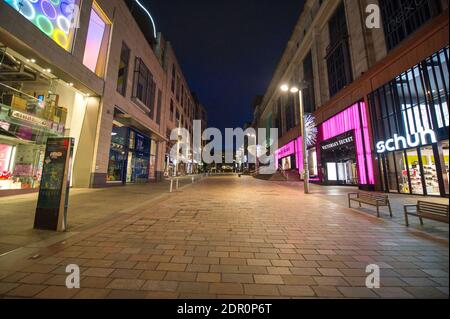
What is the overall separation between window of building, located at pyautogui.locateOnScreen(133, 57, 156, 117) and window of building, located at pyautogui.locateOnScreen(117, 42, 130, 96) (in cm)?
123

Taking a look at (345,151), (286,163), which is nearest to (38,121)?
(345,151)

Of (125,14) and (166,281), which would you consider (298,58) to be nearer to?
(125,14)

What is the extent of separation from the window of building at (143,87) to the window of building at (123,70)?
4.02 feet

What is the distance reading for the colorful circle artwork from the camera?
29.5 feet

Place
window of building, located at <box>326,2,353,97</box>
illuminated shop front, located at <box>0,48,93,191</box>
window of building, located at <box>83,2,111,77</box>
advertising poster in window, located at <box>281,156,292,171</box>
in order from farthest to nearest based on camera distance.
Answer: advertising poster in window, located at <box>281,156,292,171</box> → window of building, located at <box>326,2,353,97</box> → window of building, located at <box>83,2,111,77</box> → illuminated shop front, located at <box>0,48,93,191</box>

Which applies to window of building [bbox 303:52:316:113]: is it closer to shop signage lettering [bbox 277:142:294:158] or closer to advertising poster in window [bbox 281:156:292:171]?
shop signage lettering [bbox 277:142:294:158]

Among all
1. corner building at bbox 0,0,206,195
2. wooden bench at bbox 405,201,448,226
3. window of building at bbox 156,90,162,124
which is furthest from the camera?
window of building at bbox 156,90,162,124

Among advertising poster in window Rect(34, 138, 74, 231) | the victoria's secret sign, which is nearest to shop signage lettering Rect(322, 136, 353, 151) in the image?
the victoria's secret sign

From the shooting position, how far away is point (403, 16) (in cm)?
1337

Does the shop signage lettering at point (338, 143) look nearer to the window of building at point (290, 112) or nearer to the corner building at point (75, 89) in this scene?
the window of building at point (290, 112)

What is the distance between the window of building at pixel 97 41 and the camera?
13704 millimetres

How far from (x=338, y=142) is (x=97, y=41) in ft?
74.0

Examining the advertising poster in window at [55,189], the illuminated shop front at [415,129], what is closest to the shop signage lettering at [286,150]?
the illuminated shop front at [415,129]

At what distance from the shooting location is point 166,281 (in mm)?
2631
